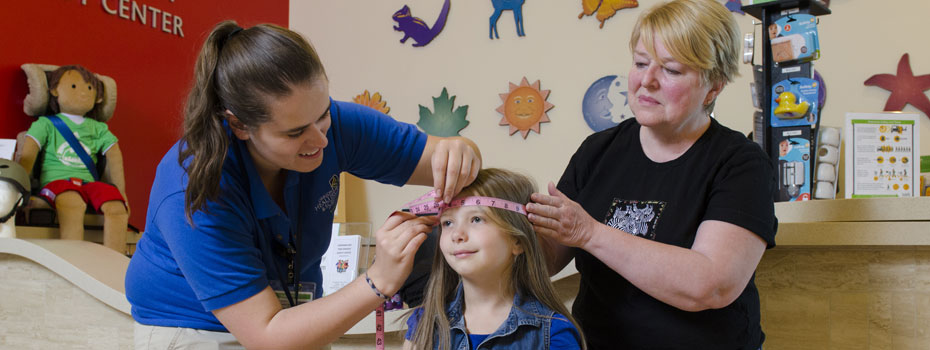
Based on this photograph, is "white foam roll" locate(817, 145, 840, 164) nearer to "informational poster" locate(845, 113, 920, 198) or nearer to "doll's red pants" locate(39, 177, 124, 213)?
"informational poster" locate(845, 113, 920, 198)

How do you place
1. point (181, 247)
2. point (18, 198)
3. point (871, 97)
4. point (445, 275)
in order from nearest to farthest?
1. point (181, 247)
2. point (445, 275)
3. point (18, 198)
4. point (871, 97)

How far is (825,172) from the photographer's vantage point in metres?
2.32

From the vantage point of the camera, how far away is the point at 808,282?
1.98m

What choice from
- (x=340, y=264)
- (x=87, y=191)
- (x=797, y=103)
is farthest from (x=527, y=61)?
(x=87, y=191)

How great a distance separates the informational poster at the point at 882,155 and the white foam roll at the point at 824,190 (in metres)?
0.09

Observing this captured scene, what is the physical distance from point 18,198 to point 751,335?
3.52 metres

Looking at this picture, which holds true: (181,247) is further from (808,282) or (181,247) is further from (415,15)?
(415,15)

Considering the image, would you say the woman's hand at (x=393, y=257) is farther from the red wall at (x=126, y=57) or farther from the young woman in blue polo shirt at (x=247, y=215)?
the red wall at (x=126, y=57)

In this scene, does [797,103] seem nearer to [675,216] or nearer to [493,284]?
[675,216]

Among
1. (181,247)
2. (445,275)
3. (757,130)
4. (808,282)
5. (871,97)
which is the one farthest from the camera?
(871,97)

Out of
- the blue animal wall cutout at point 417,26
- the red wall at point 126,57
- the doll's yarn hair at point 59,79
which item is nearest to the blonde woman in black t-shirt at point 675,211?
the red wall at point 126,57

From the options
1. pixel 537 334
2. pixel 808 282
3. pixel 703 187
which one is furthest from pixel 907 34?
pixel 537 334

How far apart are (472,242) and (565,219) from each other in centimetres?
30

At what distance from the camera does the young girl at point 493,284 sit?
1570 millimetres
